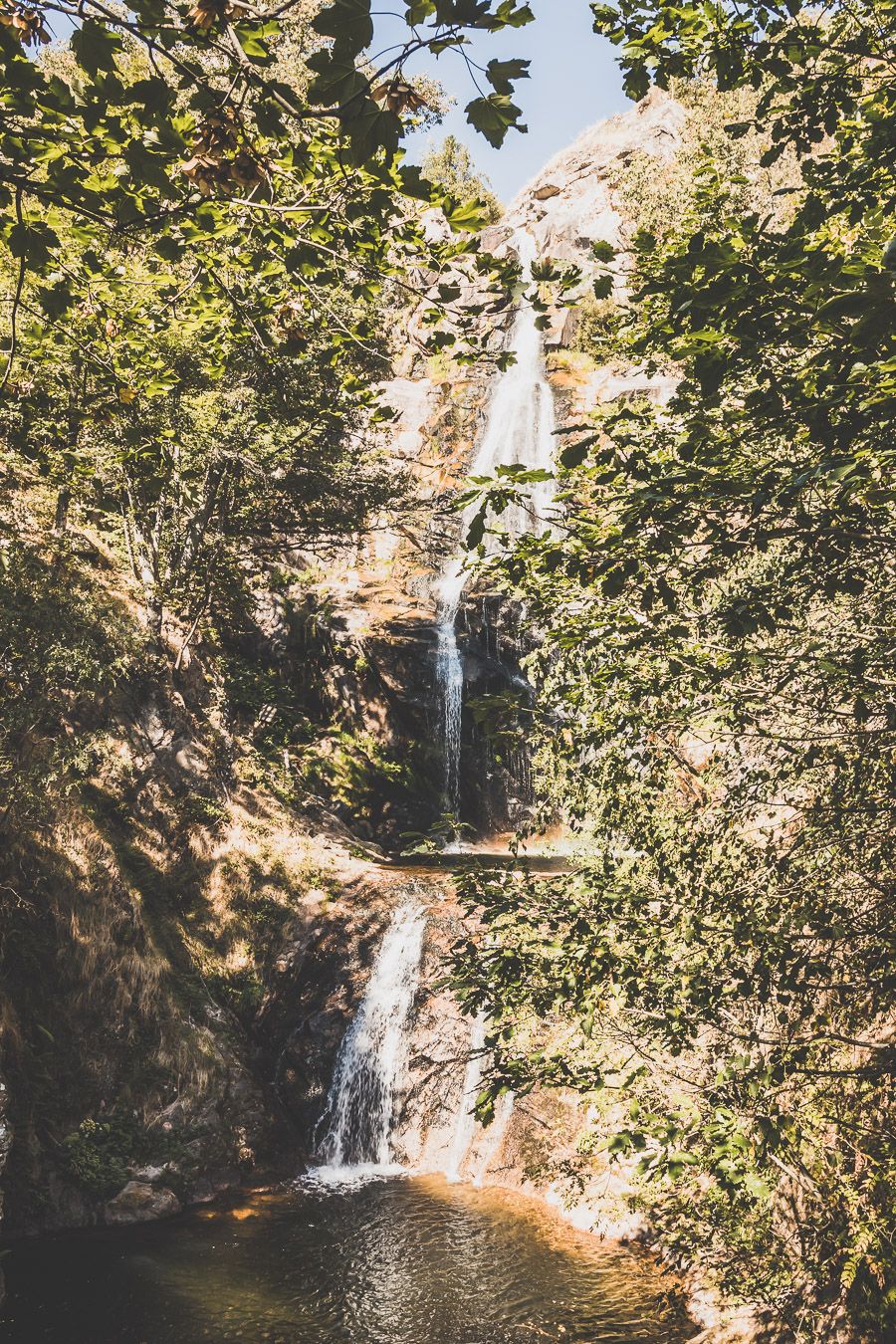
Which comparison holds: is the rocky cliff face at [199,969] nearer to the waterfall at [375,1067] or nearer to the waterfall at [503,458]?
the waterfall at [375,1067]

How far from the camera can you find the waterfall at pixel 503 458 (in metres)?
19.2

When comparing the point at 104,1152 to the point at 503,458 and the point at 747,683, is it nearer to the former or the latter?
the point at 747,683

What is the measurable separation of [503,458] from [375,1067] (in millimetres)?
18989

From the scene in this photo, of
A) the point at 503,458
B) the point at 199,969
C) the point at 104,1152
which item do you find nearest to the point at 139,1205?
the point at 104,1152

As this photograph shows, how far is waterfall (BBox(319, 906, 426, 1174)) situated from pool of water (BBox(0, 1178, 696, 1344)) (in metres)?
1.46

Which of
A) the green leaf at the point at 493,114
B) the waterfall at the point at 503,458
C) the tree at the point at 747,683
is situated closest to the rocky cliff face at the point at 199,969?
the tree at the point at 747,683

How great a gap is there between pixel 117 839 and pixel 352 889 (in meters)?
3.90

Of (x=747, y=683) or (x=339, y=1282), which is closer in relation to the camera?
(x=747, y=683)

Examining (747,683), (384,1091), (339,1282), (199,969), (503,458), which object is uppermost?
(503,458)

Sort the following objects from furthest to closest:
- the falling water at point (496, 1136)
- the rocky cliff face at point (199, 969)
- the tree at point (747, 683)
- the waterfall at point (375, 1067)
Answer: the waterfall at point (375, 1067) → the falling water at point (496, 1136) → the rocky cliff face at point (199, 969) → the tree at point (747, 683)

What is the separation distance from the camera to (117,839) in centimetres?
1101

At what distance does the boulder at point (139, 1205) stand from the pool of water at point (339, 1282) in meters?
0.14

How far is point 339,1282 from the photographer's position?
720 cm

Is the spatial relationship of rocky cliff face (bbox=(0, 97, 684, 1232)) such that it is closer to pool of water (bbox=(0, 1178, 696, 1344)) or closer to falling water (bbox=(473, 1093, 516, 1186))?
falling water (bbox=(473, 1093, 516, 1186))
